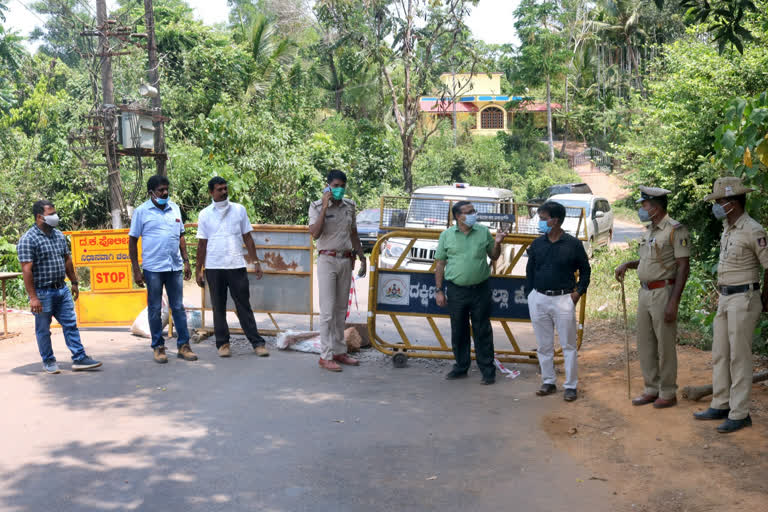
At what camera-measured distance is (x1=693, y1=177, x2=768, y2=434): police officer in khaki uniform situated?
17.9 feet

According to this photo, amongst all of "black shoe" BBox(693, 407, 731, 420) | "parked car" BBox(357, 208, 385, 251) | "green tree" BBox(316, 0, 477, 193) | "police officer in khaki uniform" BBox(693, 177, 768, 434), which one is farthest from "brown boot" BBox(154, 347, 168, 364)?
"green tree" BBox(316, 0, 477, 193)

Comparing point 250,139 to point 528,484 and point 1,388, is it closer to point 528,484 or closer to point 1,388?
point 1,388

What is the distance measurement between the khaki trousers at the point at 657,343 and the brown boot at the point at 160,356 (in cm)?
504

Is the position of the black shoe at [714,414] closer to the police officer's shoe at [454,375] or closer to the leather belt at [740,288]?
the leather belt at [740,288]

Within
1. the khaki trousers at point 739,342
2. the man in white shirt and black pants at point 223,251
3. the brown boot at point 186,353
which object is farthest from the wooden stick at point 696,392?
the brown boot at point 186,353

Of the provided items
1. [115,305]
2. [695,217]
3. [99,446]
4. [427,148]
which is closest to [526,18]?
[427,148]

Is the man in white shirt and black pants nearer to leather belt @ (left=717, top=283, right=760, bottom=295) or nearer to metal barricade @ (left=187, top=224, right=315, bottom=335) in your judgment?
metal barricade @ (left=187, top=224, right=315, bottom=335)

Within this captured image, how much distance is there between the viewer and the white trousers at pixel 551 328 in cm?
684

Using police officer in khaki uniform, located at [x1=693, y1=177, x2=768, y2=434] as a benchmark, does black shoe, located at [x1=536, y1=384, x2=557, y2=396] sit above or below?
below

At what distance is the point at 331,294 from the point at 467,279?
156 cm

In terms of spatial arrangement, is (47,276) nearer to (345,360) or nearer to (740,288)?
(345,360)

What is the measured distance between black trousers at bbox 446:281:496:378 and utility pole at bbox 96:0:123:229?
1000 cm

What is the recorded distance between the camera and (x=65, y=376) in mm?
7699

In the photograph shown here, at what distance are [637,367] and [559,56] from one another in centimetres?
4710
